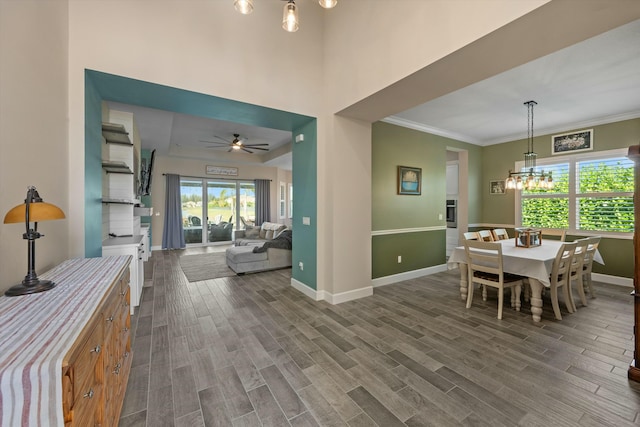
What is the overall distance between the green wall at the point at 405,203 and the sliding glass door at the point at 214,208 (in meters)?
5.92

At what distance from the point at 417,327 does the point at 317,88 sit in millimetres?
3365

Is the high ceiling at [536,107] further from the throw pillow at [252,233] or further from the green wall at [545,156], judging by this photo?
the throw pillow at [252,233]

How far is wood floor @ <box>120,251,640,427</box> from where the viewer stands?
1.69m

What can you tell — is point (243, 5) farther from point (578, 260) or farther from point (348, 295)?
point (578, 260)

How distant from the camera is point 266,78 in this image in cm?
324

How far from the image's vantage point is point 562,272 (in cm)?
312

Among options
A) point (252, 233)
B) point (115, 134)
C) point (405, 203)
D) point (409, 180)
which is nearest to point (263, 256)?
point (252, 233)

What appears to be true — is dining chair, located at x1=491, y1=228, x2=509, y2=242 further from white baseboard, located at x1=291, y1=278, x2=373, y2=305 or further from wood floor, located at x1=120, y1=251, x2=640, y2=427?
white baseboard, located at x1=291, y1=278, x2=373, y2=305

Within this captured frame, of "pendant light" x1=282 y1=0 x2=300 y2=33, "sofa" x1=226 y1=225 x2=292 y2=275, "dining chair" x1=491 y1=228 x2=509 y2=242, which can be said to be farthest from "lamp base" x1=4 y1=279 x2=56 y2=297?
"dining chair" x1=491 y1=228 x2=509 y2=242

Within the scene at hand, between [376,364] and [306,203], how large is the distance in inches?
96.2

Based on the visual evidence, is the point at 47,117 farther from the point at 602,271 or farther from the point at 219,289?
the point at 602,271

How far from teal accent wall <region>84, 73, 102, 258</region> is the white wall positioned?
176mm

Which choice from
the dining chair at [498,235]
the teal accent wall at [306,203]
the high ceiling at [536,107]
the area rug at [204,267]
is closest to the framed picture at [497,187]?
the high ceiling at [536,107]

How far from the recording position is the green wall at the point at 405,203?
4.48 meters
